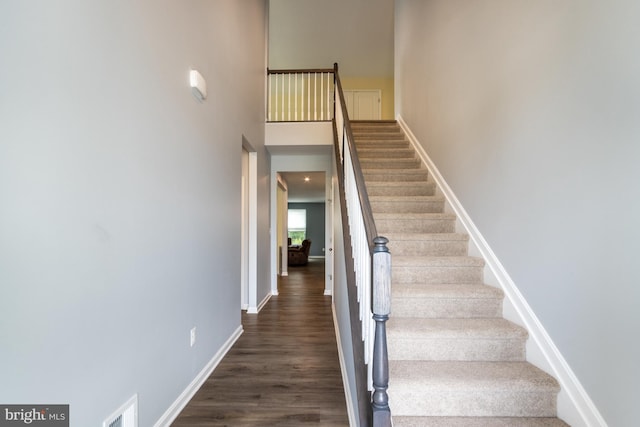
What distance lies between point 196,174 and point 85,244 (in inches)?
43.8

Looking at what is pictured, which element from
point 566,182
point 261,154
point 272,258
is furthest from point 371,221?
point 272,258

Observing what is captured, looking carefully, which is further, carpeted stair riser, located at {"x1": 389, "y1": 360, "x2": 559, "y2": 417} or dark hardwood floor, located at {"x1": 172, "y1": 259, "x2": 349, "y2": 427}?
dark hardwood floor, located at {"x1": 172, "y1": 259, "x2": 349, "y2": 427}

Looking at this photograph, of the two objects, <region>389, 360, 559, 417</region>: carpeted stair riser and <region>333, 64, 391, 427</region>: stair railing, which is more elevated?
<region>333, 64, 391, 427</region>: stair railing

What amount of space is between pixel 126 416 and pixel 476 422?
1726 mm

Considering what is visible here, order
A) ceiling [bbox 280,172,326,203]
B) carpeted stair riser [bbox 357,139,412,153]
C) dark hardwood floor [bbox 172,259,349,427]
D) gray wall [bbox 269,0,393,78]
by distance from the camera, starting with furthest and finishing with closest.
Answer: ceiling [bbox 280,172,326,203] → gray wall [bbox 269,0,393,78] → carpeted stair riser [bbox 357,139,412,153] → dark hardwood floor [bbox 172,259,349,427]

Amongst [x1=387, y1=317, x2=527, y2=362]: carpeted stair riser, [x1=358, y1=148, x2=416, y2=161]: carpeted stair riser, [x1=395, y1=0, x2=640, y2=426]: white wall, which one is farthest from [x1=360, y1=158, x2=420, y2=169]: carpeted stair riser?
[x1=387, y1=317, x2=527, y2=362]: carpeted stair riser

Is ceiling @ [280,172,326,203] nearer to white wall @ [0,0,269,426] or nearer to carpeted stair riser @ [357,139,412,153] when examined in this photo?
carpeted stair riser @ [357,139,412,153]

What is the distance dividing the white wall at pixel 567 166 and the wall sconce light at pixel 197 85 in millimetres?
2191

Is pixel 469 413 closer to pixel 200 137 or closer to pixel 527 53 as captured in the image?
pixel 527 53

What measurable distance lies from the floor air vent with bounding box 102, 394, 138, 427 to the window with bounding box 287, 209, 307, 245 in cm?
1188

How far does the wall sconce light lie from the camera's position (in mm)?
2098

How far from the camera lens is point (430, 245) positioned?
103 inches

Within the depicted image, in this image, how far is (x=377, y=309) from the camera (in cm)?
117

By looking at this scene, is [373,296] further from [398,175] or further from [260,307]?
[260,307]
